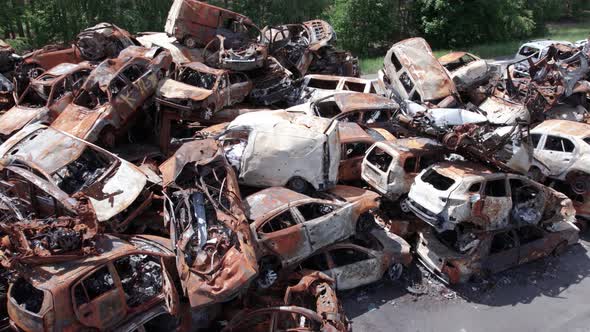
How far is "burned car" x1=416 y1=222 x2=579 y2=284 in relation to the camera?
27.8 ft

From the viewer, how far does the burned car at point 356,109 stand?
11.6 m

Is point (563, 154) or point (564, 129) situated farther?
point (564, 129)

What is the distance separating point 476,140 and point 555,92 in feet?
18.2

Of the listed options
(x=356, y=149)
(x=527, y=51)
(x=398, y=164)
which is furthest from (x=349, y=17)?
(x=398, y=164)

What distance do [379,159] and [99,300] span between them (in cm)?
584

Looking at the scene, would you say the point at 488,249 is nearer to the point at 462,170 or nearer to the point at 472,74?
the point at 462,170

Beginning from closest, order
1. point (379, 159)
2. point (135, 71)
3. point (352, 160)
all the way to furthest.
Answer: point (379, 159)
point (352, 160)
point (135, 71)

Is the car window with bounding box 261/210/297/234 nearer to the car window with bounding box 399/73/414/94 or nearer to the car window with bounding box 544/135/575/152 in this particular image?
the car window with bounding box 544/135/575/152

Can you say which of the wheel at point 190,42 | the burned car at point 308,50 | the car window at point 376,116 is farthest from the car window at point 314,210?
the wheel at point 190,42

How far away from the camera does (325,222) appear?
26.0 feet

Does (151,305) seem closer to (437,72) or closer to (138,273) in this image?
(138,273)

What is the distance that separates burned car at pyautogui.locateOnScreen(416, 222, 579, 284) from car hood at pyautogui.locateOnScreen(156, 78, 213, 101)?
17.7ft

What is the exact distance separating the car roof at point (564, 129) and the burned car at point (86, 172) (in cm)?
836

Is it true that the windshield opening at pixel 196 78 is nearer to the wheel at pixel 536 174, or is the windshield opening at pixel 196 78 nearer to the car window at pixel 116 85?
the car window at pixel 116 85
